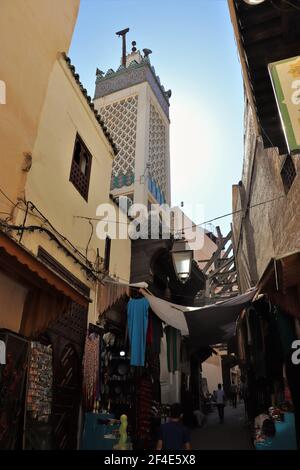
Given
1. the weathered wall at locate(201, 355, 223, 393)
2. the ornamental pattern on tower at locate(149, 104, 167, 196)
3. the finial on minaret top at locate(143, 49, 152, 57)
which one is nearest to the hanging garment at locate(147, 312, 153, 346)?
the ornamental pattern on tower at locate(149, 104, 167, 196)

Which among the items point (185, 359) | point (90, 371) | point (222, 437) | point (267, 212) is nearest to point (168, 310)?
point (90, 371)

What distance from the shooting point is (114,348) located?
10.1 meters

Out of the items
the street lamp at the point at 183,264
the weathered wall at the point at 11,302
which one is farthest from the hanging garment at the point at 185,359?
the weathered wall at the point at 11,302

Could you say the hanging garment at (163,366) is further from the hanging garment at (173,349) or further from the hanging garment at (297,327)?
the hanging garment at (297,327)

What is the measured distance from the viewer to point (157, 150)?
17.0 m

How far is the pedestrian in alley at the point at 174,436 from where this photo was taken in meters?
5.50

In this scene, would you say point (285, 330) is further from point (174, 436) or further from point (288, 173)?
point (288, 173)

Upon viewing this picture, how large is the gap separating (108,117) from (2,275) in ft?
44.2

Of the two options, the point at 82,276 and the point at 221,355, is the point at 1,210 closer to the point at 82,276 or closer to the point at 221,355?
the point at 82,276

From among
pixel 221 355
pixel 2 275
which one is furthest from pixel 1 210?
pixel 221 355

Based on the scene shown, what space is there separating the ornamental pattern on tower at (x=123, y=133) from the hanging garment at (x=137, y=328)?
22.5ft

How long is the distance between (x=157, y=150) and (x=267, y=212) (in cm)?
900

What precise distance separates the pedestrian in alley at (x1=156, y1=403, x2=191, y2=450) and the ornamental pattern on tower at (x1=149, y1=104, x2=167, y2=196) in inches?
436

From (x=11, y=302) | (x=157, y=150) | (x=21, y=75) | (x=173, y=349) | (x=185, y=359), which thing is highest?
(x=157, y=150)
